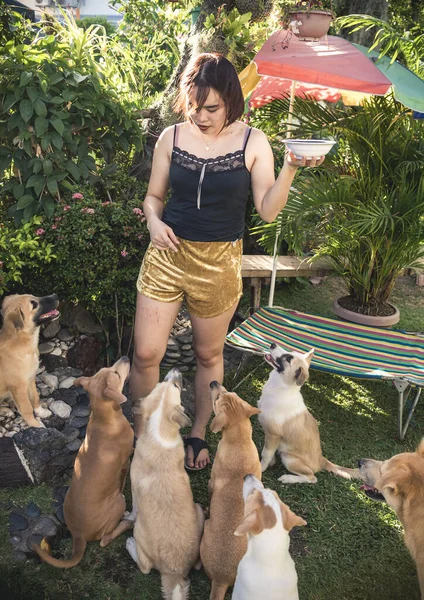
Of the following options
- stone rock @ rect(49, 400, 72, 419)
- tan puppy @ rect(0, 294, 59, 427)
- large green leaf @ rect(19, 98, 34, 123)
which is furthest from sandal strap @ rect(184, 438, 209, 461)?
large green leaf @ rect(19, 98, 34, 123)

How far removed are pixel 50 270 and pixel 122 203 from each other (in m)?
0.87

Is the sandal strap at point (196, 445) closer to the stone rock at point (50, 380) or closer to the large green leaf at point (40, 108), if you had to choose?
the stone rock at point (50, 380)

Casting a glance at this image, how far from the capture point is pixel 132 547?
306 centimetres

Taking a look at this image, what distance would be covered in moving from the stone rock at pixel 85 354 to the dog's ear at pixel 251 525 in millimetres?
2720

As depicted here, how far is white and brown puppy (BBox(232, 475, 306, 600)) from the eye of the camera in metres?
2.34

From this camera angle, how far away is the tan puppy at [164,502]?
274cm

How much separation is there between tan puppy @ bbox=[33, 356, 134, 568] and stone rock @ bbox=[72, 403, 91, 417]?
0.90 meters

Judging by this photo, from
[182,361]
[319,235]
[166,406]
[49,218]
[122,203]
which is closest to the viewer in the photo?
[166,406]

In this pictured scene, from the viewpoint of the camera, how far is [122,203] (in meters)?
4.73

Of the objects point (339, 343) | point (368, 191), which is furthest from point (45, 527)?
point (368, 191)

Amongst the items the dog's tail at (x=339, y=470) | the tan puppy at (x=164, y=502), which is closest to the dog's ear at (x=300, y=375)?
the dog's tail at (x=339, y=470)

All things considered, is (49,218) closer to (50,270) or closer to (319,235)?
(50,270)

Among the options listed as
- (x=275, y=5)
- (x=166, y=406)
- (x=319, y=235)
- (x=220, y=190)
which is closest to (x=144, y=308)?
(x=166, y=406)

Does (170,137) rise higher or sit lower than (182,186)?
higher
